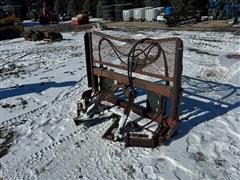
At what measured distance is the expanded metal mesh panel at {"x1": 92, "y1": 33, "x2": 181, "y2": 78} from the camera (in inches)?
167

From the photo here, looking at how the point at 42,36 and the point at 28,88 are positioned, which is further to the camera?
the point at 42,36

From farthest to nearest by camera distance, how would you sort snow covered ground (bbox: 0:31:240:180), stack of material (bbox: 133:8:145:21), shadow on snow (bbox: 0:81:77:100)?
stack of material (bbox: 133:8:145:21)
shadow on snow (bbox: 0:81:77:100)
snow covered ground (bbox: 0:31:240:180)

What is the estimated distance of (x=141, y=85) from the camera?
463cm

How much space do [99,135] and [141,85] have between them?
107 cm

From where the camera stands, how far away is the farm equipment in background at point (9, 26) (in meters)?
15.7

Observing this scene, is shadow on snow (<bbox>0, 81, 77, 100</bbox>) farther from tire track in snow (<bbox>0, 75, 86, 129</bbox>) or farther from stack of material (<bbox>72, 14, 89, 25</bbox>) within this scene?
stack of material (<bbox>72, 14, 89, 25</bbox>)

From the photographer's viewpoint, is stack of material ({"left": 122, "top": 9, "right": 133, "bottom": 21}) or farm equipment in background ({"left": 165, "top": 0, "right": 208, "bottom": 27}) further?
stack of material ({"left": 122, "top": 9, "right": 133, "bottom": 21})

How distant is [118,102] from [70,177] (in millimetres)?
1974

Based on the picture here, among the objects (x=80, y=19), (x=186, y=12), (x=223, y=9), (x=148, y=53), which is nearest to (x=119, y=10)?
(x=80, y=19)

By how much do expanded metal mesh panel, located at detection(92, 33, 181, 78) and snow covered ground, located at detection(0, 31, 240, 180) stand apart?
3.50 ft

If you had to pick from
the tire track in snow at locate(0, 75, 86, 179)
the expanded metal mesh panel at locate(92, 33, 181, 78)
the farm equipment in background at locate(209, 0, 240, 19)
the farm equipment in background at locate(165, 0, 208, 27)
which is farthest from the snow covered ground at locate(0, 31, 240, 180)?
the farm equipment in background at locate(209, 0, 240, 19)

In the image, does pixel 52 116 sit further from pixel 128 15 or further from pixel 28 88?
pixel 128 15

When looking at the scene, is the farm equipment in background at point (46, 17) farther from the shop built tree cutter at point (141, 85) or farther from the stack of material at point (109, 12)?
the shop built tree cutter at point (141, 85)

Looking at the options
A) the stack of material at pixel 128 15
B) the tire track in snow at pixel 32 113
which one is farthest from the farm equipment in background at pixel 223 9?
the tire track in snow at pixel 32 113
